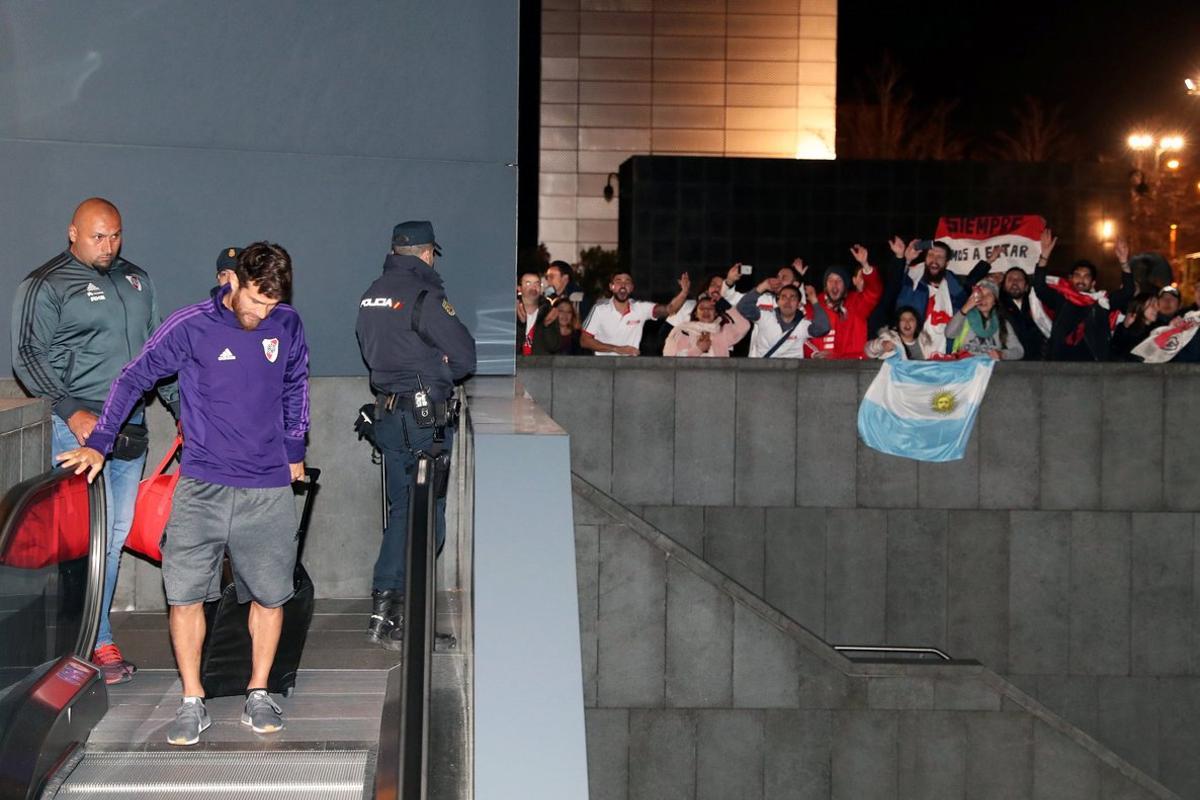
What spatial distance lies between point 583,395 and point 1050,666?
4.40m

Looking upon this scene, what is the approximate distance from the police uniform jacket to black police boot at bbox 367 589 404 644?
100 cm

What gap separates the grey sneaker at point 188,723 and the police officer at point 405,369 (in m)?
1.65

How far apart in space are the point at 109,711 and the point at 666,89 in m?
40.7

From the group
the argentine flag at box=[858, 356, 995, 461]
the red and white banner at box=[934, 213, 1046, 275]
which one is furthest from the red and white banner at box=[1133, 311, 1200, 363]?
the red and white banner at box=[934, 213, 1046, 275]

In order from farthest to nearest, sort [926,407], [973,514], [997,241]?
1. [997,241]
2. [973,514]
3. [926,407]

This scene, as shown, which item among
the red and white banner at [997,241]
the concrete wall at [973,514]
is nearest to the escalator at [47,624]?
the concrete wall at [973,514]

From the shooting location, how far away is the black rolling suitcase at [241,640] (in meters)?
6.16

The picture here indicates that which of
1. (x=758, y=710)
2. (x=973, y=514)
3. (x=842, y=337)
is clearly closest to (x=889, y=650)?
(x=973, y=514)

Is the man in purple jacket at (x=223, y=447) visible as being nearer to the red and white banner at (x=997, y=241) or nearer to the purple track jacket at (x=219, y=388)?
the purple track jacket at (x=219, y=388)

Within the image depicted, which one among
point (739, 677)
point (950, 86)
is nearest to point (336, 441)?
point (739, 677)

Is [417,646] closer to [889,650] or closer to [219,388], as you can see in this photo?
[219,388]

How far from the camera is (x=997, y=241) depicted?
1738cm

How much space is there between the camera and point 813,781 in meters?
10.3

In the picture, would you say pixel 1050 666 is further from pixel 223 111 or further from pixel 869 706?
pixel 223 111
